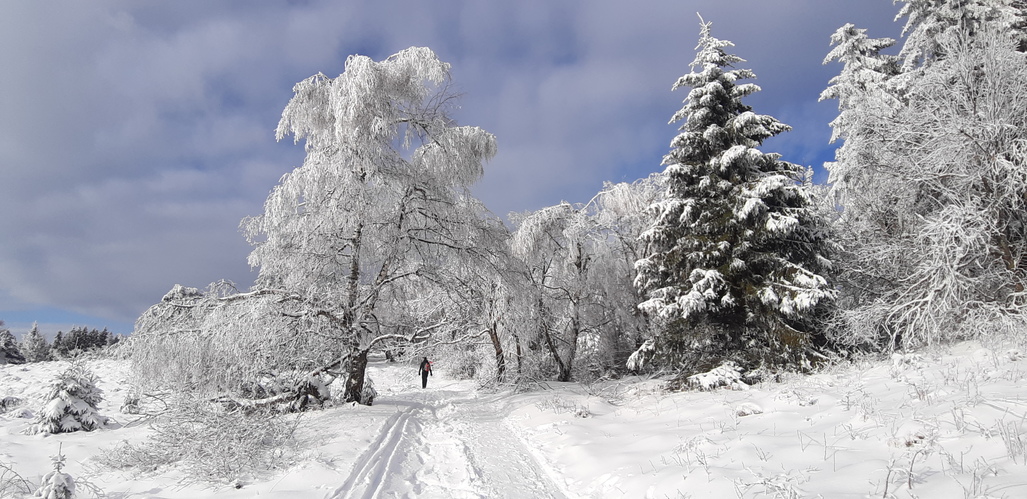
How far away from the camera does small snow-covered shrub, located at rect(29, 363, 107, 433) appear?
32.6ft

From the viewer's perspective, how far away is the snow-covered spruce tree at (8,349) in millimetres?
46700

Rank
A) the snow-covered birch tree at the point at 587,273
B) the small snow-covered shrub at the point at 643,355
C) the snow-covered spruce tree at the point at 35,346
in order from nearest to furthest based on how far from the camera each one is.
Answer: the small snow-covered shrub at the point at 643,355 < the snow-covered birch tree at the point at 587,273 < the snow-covered spruce tree at the point at 35,346

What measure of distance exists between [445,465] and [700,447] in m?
3.20

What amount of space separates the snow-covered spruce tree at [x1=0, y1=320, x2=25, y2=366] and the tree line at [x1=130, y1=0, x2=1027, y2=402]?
5890 centimetres

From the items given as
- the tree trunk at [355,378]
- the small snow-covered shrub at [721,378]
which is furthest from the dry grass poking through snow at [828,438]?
the tree trunk at [355,378]

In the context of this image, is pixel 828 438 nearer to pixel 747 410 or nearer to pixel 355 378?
pixel 747 410

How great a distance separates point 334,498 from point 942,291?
10571 millimetres

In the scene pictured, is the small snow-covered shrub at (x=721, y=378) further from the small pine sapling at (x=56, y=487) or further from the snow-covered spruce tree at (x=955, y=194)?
the small pine sapling at (x=56, y=487)

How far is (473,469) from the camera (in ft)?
18.4

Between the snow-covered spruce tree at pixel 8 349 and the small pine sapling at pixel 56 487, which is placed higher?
the snow-covered spruce tree at pixel 8 349

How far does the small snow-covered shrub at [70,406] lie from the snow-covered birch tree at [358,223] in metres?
4.10

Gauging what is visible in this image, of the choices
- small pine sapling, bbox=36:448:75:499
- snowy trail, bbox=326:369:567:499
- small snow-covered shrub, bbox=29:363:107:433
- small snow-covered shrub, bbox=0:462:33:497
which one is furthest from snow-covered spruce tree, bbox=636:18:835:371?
small snow-covered shrub, bbox=29:363:107:433

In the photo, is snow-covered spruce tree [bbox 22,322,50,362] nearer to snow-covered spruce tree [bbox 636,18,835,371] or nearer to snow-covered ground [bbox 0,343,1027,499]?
→ snow-covered ground [bbox 0,343,1027,499]

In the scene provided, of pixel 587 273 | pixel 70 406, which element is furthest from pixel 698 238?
pixel 70 406
